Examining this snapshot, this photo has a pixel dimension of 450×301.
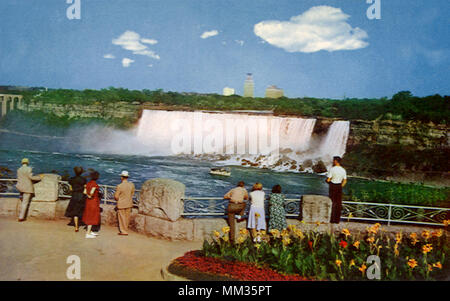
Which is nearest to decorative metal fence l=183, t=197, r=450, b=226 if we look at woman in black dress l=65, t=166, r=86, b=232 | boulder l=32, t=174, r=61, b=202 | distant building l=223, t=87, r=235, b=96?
woman in black dress l=65, t=166, r=86, b=232

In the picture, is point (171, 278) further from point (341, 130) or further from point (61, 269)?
point (341, 130)

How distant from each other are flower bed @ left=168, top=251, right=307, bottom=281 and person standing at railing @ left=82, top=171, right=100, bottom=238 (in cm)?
205

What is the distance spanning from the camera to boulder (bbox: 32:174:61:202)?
6906 mm

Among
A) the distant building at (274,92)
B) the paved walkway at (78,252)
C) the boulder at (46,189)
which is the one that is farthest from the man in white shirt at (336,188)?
the boulder at (46,189)

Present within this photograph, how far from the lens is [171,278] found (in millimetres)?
4742

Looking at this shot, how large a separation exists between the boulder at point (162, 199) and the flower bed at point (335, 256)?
1.10 meters

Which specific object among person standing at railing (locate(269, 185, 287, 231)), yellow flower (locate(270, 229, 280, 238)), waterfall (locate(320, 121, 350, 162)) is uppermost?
waterfall (locate(320, 121, 350, 162))

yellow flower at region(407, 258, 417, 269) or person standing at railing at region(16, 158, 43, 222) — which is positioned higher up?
person standing at railing at region(16, 158, 43, 222)

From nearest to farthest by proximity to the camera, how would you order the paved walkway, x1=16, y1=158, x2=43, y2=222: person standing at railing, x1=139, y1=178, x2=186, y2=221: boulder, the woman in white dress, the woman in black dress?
the paved walkway, the woman in white dress, x1=139, y1=178, x2=186, y2=221: boulder, the woman in black dress, x1=16, y1=158, x2=43, y2=222: person standing at railing

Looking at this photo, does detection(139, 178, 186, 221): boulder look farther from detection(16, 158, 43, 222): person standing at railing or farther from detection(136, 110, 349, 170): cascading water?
detection(136, 110, 349, 170): cascading water

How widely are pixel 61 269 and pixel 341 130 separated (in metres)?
7.72

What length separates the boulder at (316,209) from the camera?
245 inches
